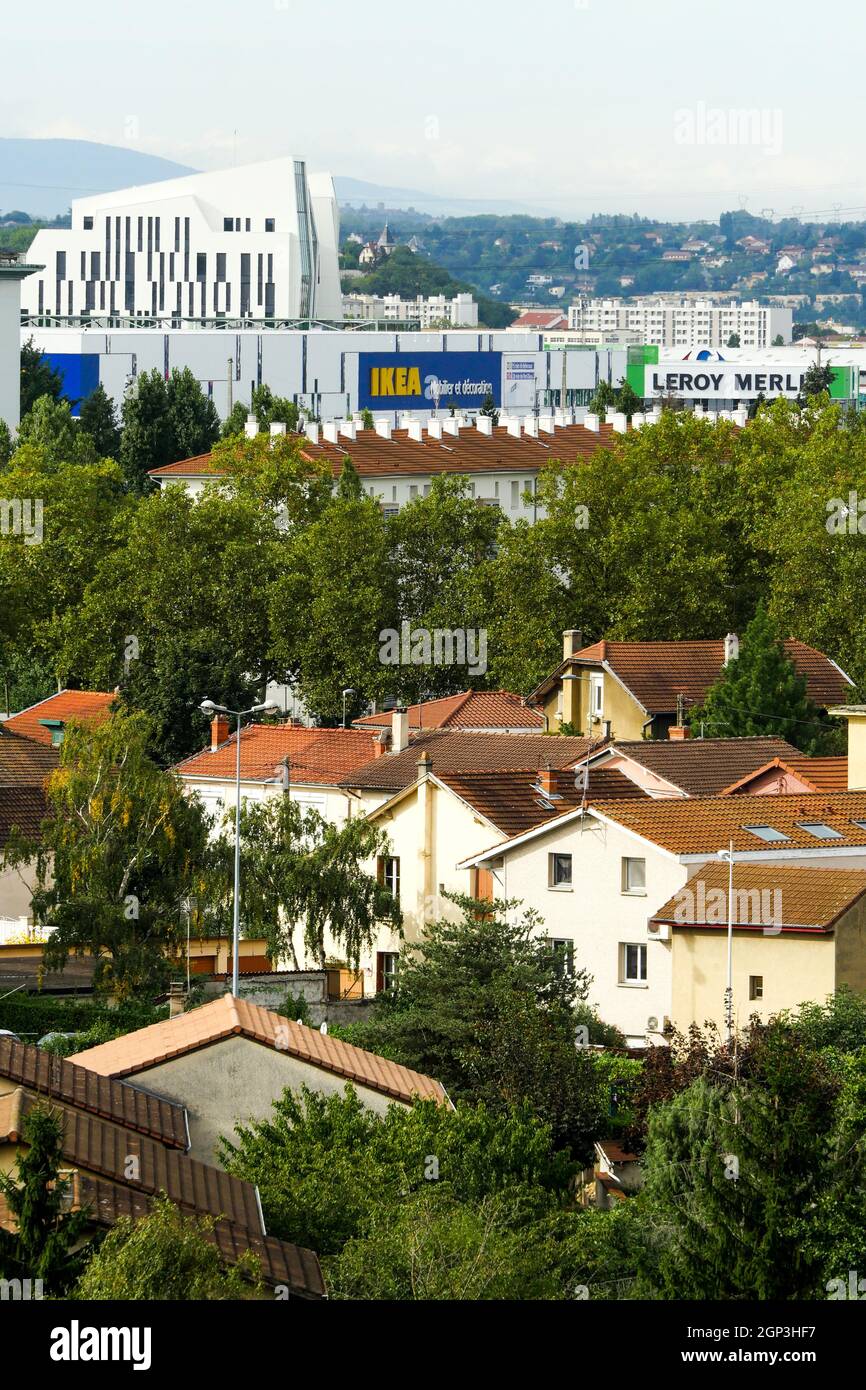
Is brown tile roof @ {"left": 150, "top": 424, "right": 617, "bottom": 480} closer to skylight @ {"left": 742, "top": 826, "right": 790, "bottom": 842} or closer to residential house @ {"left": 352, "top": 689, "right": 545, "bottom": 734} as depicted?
residential house @ {"left": 352, "top": 689, "right": 545, "bottom": 734}

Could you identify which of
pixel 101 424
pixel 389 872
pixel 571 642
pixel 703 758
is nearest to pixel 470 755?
pixel 703 758

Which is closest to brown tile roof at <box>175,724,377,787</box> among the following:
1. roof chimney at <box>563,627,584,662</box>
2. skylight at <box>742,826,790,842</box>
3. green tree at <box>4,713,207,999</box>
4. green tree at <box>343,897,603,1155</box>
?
green tree at <box>4,713,207,999</box>

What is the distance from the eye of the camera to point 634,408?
Answer: 128500 millimetres

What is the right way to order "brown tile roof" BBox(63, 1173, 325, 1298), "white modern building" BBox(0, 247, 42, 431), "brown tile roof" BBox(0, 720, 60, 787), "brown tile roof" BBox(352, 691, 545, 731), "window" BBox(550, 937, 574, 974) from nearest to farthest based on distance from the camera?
"brown tile roof" BBox(63, 1173, 325, 1298) → "window" BBox(550, 937, 574, 974) → "brown tile roof" BBox(0, 720, 60, 787) → "brown tile roof" BBox(352, 691, 545, 731) → "white modern building" BBox(0, 247, 42, 431)

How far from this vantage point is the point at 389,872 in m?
→ 50.6

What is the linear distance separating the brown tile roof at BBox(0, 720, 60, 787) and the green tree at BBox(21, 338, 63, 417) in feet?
217

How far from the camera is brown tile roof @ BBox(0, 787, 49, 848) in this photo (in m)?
51.6

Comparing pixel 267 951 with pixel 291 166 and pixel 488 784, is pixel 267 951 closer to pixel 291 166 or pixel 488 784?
pixel 488 784

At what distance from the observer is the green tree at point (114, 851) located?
150 ft

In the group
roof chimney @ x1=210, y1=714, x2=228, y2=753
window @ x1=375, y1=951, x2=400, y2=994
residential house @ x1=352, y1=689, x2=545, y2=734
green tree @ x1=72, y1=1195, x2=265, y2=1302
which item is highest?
green tree @ x1=72, y1=1195, x2=265, y2=1302

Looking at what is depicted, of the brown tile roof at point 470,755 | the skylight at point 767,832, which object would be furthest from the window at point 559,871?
the brown tile roof at point 470,755

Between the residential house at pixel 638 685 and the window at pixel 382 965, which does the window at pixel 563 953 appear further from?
the residential house at pixel 638 685

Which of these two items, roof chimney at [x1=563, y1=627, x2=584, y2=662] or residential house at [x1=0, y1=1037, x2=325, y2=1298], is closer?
residential house at [x1=0, y1=1037, x2=325, y2=1298]

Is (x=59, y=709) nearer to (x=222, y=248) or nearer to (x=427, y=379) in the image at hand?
(x=427, y=379)
